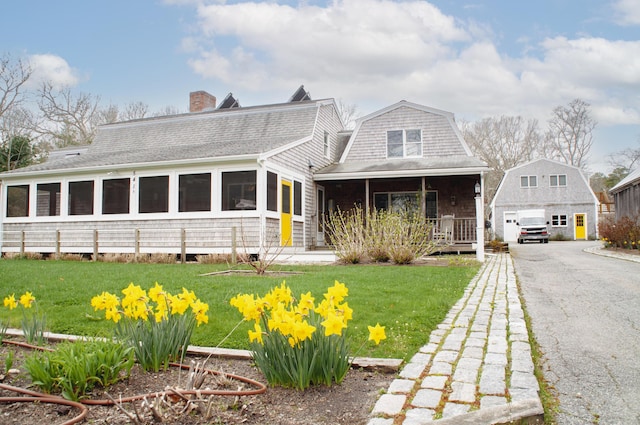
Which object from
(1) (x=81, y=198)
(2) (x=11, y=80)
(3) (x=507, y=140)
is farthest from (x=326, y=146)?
(3) (x=507, y=140)

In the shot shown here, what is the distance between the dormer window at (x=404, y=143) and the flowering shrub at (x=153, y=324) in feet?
50.8

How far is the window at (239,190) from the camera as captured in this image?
12828 mm

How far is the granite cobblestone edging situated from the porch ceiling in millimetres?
10505

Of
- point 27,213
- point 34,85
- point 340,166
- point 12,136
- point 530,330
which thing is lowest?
point 530,330

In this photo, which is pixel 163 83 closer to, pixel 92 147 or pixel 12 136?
pixel 92 147

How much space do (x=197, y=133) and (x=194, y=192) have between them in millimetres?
5316

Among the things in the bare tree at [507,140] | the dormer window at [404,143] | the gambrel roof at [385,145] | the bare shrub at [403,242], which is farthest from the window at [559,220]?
the bare shrub at [403,242]

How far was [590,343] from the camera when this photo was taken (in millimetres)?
4105

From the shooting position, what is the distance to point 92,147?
19.7 meters

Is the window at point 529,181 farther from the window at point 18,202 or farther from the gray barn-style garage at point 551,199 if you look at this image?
the window at point 18,202

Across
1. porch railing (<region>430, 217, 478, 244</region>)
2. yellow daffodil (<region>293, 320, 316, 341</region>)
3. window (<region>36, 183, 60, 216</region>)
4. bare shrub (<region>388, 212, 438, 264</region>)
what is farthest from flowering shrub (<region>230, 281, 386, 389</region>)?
window (<region>36, 183, 60, 216</region>)

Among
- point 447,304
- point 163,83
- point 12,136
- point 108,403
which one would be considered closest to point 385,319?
point 447,304

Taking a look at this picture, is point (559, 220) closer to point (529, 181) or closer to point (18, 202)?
point (529, 181)

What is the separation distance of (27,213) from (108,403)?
15.5 metres
